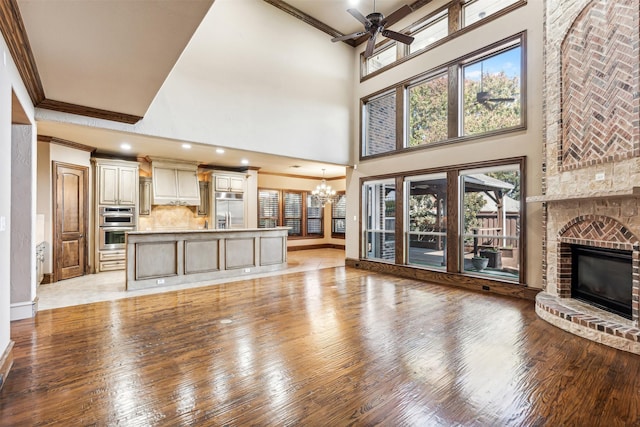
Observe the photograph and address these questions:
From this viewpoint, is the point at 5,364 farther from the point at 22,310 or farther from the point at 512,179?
the point at 512,179

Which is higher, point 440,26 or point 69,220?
point 440,26

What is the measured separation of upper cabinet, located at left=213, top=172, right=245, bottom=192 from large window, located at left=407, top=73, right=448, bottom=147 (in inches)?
195

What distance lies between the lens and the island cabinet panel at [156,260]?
5551 millimetres

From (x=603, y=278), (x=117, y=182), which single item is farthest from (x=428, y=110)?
(x=117, y=182)

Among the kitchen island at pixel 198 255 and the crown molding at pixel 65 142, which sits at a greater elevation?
the crown molding at pixel 65 142

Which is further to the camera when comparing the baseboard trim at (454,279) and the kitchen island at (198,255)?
the kitchen island at (198,255)

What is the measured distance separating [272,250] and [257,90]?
3.58m

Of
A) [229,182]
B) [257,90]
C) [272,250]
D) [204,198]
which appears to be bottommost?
[272,250]

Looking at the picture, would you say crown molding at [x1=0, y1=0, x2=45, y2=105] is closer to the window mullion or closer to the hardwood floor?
the hardwood floor

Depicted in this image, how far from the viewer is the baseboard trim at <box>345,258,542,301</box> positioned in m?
5.10

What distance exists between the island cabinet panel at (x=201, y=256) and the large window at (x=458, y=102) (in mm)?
4338

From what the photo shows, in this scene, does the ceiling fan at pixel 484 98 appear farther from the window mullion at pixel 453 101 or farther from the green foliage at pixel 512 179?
the green foliage at pixel 512 179

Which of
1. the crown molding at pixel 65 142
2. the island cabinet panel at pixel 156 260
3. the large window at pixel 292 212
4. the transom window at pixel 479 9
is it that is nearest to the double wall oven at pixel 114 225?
the crown molding at pixel 65 142

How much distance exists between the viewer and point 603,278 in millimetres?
3875
